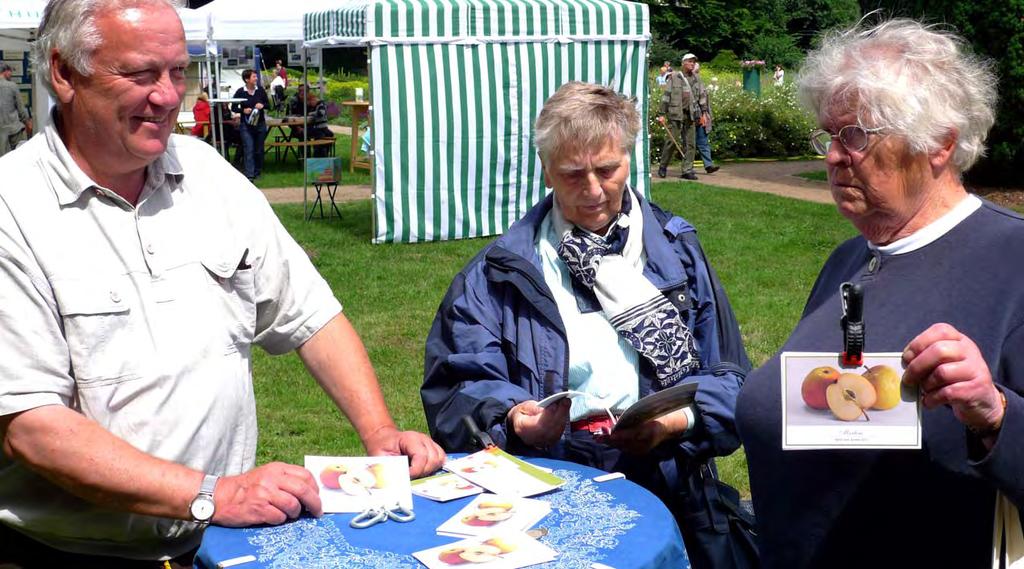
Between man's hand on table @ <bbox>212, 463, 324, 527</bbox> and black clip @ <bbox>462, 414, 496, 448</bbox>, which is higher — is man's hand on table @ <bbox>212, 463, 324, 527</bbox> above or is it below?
above

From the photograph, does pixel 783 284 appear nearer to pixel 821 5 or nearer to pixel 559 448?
pixel 559 448

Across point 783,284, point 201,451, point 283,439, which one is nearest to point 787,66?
point 783,284

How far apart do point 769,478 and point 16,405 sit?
1665 millimetres

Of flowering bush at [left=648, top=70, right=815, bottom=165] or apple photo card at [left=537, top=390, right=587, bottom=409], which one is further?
flowering bush at [left=648, top=70, right=815, bottom=165]

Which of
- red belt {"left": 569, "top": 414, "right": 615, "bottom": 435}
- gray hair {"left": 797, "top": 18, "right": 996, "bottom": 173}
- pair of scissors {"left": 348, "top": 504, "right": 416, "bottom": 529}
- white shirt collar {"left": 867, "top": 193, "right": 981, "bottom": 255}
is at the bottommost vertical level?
red belt {"left": 569, "top": 414, "right": 615, "bottom": 435}

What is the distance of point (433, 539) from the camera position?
2.29 m

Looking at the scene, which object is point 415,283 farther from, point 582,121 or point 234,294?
point 234,294

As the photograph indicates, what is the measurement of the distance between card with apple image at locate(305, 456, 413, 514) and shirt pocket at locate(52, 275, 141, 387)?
0.50 metres

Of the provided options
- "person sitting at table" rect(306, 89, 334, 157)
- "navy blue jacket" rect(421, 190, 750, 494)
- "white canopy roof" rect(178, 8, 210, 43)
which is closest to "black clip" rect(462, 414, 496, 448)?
"navy blue jacket" rect(421, 190, 750, 494)

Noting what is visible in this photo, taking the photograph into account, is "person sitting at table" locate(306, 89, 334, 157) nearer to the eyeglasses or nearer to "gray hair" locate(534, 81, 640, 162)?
"gray hair" locate(534, 81, 640, 162)

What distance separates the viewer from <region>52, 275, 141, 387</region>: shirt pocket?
238cm

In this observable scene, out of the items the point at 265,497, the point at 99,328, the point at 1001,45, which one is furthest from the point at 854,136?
the point at 1001,45

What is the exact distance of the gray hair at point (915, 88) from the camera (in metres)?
A: 2.27

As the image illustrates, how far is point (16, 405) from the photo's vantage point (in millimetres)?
2281
